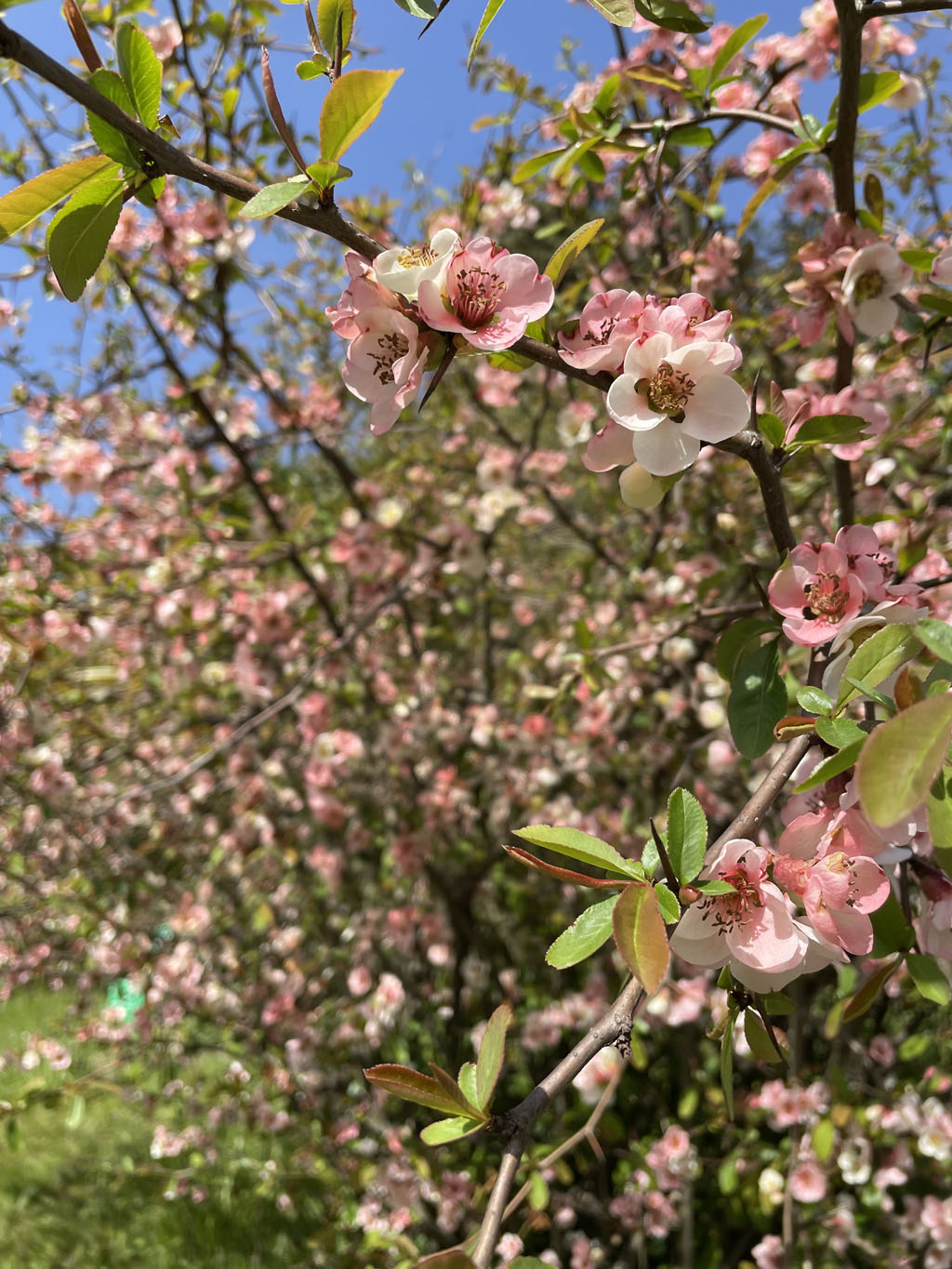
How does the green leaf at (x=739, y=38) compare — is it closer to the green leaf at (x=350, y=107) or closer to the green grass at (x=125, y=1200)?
the green leaf at (x=350, y=107)

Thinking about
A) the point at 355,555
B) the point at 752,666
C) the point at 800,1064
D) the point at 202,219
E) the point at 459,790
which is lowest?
the point at 800,1064

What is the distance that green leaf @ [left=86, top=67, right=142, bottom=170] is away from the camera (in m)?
0.47

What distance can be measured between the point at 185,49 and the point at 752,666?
1.95m

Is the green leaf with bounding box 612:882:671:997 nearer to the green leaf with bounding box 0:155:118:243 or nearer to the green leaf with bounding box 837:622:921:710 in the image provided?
the green leaf with bounding box 837:622:921:710

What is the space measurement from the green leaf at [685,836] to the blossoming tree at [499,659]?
0.04m

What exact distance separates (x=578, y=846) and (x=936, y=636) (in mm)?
270

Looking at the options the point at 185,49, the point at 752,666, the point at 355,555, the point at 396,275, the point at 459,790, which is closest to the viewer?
the point at 396,275

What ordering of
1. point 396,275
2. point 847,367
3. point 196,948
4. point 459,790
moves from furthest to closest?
1. point 196,948
2. point 459,790
3. point 847,367
4. point 396,275

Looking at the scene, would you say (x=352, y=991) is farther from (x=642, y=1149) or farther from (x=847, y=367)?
(x=847, y=367)

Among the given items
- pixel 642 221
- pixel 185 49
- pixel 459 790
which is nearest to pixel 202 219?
pixel 185 49

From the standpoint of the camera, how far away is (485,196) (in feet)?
7.70

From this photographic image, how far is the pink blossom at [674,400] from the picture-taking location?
1.77 ft

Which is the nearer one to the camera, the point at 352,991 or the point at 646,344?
the point at 646,344

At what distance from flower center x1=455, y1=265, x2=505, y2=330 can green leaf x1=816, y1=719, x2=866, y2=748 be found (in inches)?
14.7
